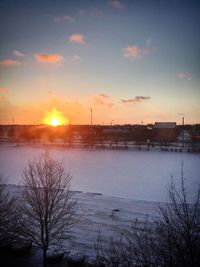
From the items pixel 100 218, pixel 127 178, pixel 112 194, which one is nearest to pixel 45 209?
pixel 100 218

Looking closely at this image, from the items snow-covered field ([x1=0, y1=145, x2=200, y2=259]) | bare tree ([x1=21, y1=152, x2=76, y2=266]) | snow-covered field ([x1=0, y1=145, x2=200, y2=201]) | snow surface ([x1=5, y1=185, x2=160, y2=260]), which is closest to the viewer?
bare tree ([x1=21, y1=152, x2=76, y2=266])

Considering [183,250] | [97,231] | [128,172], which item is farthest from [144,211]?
[128,172]

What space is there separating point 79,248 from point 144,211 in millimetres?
4588

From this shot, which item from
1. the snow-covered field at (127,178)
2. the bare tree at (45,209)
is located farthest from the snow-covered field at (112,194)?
the bare tree at (45,209)

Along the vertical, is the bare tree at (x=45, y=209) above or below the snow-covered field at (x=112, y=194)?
above

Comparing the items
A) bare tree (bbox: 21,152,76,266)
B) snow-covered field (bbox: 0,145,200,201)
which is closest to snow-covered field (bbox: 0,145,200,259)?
snow-covered field (bbox: 0,145,200,201)

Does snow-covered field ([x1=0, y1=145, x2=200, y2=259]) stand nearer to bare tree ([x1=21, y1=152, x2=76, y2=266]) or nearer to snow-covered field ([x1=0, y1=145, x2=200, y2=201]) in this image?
snow-covered field ([x1=0, y1=145, x2=200, y2=201])

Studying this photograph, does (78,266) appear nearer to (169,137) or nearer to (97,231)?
(97,231)

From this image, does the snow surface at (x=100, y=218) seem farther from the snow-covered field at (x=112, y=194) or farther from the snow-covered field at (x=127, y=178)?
the snow-covered field at (x=127, y=178)

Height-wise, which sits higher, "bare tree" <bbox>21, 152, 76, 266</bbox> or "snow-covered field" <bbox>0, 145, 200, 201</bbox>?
"bare tree" <bbox>21, 152, 76, 266</bbox>

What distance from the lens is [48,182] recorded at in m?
7.38

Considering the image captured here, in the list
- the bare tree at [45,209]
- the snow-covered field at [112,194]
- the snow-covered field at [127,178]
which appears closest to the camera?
the bare tree at [45,209]

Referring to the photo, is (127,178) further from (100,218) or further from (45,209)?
(45,209)

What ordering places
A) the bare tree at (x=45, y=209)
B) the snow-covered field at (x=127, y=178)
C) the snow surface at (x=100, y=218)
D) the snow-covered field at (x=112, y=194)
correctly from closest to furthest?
the bare tree at (x=45, y=209) < the snow surface at (x=100, y=218) < the snow-covered field at (x=112, y=194) < the snow-covered field at (x=127, y=178)
